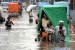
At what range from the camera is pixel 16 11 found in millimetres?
54938

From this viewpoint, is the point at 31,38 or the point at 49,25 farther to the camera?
the point at 31,38

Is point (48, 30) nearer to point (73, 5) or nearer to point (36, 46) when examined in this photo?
point (36, 46)

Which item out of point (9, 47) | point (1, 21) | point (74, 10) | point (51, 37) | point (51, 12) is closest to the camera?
point (9, 47)

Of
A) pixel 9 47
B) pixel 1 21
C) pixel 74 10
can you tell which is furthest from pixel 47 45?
pixel 74 10

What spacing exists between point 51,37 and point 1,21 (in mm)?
19149

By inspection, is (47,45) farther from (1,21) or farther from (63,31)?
(1,21)

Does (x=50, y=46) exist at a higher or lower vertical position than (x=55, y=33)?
lower

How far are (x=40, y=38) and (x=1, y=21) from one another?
18180 mm

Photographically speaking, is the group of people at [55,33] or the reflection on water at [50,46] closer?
the reflection on water at [50,46]

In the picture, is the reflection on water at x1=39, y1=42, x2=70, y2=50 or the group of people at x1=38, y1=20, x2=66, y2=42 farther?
the group of people at x1=38, y1=20, x2=66, y2=42

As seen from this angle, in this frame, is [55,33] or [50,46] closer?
[50,46]

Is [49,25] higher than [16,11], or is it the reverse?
[49,25]

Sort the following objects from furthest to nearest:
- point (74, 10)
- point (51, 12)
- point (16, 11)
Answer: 1. point (16, 11)
2. point (74, 10)
3. point (51, 12)

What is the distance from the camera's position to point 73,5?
46375mm
